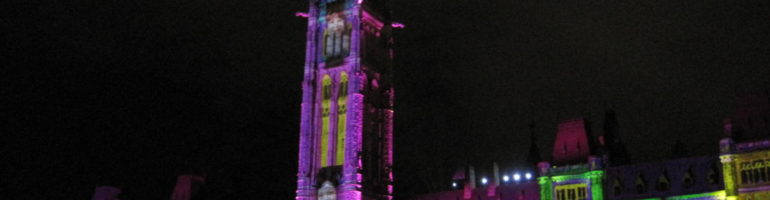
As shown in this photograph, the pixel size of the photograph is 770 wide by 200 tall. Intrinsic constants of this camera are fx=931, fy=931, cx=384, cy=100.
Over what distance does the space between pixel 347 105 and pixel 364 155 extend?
15.6 ft

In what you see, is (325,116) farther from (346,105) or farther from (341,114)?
(346,105)

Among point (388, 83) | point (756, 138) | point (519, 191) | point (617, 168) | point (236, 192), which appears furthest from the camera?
point (236, 192)

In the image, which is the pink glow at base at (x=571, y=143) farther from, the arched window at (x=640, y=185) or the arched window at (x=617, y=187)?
the arched window at (x=640, y=185)

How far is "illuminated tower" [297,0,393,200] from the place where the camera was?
80.9 meters

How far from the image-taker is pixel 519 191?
266 ft

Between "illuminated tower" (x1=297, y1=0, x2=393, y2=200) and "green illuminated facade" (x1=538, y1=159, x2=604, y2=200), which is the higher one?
"illuminated tower" (x1=297, y1=0, x2=393, y2=200)

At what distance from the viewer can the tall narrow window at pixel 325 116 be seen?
271 feet

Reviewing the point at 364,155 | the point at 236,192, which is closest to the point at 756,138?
the point at 364,155

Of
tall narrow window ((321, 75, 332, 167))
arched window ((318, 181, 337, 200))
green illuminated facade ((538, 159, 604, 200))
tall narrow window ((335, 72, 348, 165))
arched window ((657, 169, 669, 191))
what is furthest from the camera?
tall narrow window ((321, 75, 332, 167))

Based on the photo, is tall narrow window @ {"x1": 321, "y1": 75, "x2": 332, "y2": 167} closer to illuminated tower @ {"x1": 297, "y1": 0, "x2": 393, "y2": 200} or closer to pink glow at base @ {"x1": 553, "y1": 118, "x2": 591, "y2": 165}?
illuminated tower @ {"x1": 297, "y1": 0, "x2": 393, "y2": 200}

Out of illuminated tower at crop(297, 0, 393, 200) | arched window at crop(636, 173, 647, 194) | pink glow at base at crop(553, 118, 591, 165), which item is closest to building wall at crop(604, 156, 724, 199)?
arched window at crop(636, 173, 647, 194)

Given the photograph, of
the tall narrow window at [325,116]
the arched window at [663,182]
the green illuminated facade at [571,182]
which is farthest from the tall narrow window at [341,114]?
the arched window at [663,182]

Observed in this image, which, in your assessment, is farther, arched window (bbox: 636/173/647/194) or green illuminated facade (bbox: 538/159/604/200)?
green illuminated facade (bbox: 538/159/604/200)

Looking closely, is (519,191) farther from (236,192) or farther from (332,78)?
(236,192)
